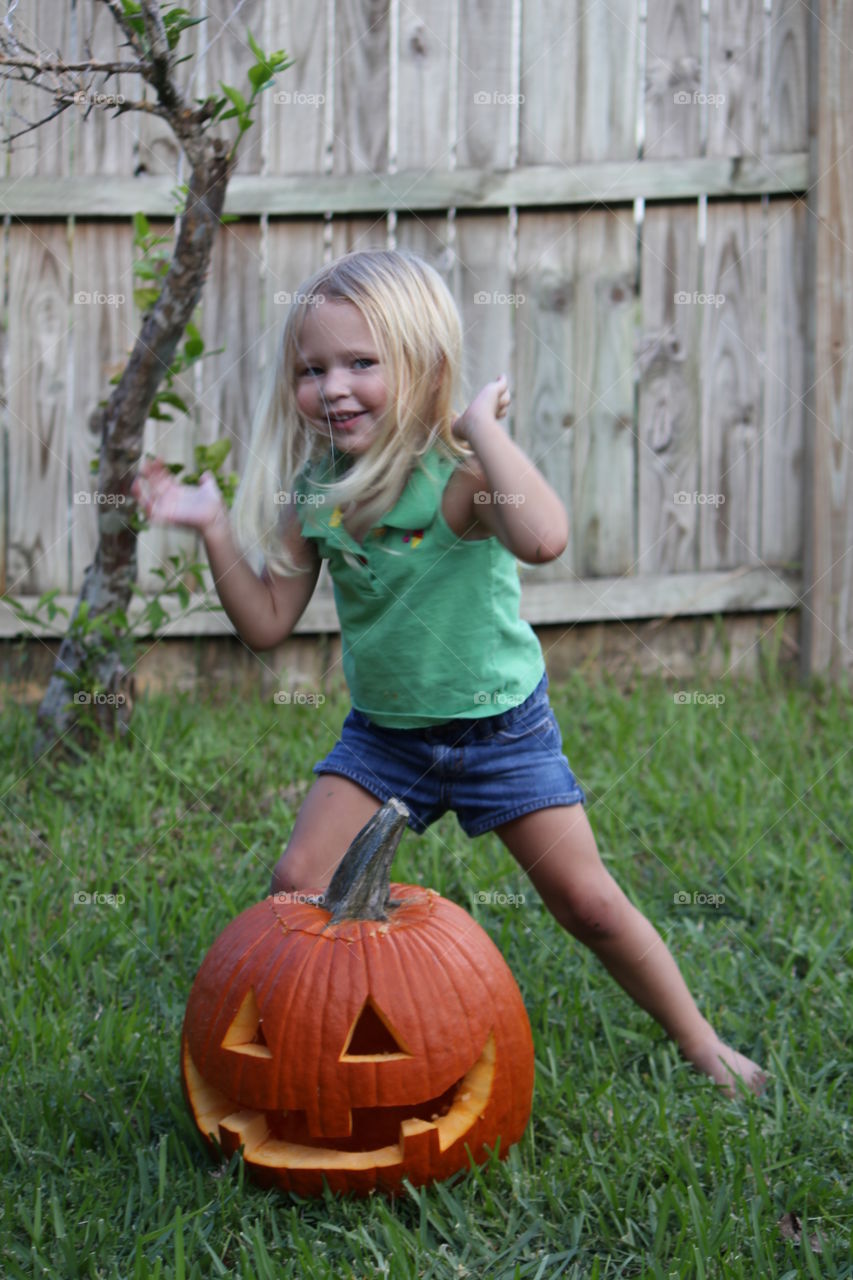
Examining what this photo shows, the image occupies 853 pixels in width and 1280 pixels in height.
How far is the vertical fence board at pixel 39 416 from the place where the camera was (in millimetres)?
3865

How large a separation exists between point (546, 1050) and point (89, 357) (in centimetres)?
271

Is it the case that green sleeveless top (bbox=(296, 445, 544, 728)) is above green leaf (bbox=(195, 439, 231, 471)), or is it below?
below

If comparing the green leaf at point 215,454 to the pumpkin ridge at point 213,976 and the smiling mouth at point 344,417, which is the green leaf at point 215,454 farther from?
the pumpkin ridge at point 213,976

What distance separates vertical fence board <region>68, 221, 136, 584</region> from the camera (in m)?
3.88

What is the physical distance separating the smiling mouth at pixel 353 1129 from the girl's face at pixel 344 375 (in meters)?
1.01

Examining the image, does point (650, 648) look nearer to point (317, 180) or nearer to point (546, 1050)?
point (317, 180)

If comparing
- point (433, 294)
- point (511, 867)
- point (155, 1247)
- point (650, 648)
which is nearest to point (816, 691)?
point (650, 648)

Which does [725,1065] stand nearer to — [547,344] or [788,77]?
[547,344]

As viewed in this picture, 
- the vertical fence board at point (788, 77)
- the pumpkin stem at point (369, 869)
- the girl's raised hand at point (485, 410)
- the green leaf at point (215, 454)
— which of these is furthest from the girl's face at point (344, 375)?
the vertical fence board at point (788, 77)

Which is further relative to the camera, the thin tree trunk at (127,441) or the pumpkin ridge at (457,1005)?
the thin tree trunk at (127,441)

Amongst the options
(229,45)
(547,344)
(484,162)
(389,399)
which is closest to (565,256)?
(547,344)

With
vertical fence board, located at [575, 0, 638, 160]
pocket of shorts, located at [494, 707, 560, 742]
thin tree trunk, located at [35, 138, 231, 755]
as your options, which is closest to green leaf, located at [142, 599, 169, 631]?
thin tree trunk, located at [35, 138, 231, 755]

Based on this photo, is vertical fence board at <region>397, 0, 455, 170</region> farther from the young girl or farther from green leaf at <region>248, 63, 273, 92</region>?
the young girl

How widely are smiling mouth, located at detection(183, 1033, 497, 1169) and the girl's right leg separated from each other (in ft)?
1.24
